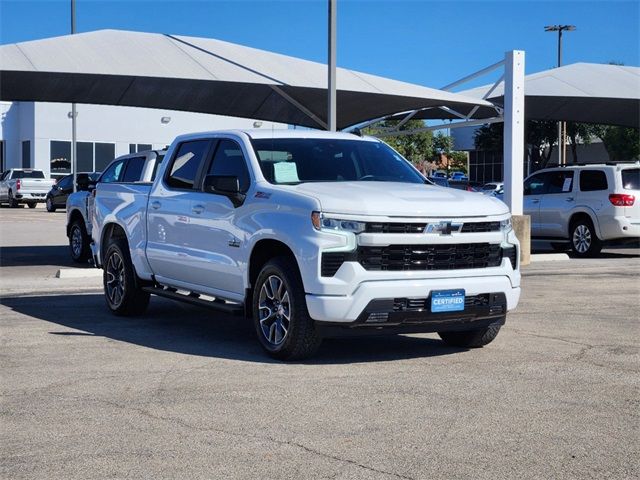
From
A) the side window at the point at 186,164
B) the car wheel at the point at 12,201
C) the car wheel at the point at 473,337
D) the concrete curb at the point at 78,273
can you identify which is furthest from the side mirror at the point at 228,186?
the car wheel at the point at 12,201

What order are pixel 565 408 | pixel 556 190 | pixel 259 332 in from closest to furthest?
pixel 565 408, pixel 259 332, pixel 556 190

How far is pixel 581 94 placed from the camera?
21312 mm

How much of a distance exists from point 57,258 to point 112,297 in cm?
841

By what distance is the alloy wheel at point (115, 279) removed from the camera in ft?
35.4

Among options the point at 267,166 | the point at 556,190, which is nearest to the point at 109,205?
the point at 267,166

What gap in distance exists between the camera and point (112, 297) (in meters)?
11.0

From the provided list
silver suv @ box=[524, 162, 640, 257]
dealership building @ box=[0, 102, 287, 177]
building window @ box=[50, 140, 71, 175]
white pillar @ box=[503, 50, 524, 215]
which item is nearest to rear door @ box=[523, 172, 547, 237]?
silver suv @ box=[524, 162, 640, 257]

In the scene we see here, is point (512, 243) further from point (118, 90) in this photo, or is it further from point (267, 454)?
point (118, 90)

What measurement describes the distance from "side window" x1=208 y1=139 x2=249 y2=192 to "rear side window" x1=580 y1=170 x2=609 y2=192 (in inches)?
455

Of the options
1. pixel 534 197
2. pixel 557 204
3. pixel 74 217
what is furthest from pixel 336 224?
pixel 534 197

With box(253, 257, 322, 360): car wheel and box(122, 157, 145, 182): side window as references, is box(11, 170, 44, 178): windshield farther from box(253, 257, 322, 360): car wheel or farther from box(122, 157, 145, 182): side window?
box(253, 257, 322, 360): car wheel

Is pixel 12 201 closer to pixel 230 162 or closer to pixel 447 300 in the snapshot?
pixel 230 162

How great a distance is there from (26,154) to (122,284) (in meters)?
47.3

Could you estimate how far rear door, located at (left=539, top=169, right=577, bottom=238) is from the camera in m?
19.9
